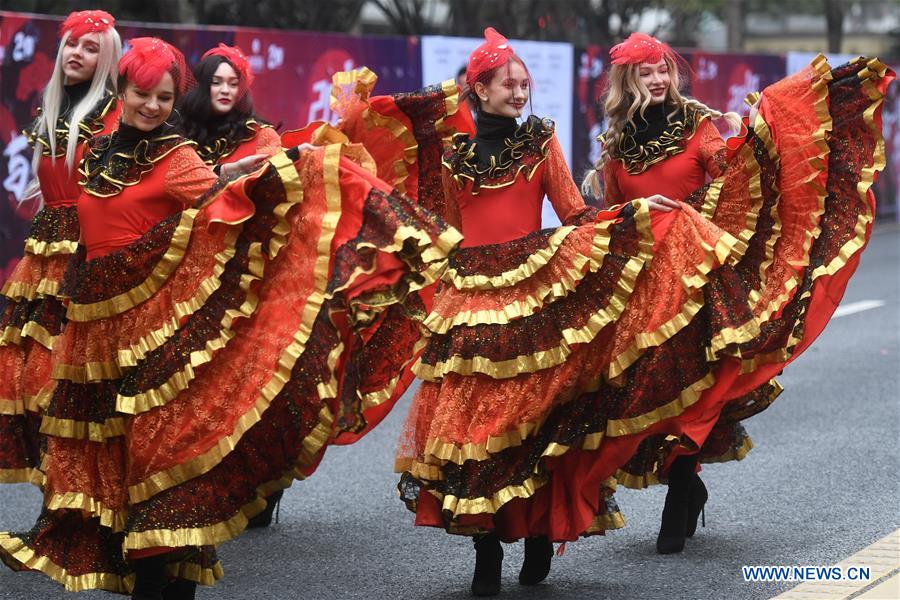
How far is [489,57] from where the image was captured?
5336 millimetres

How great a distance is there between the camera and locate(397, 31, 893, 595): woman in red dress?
5.00 meters

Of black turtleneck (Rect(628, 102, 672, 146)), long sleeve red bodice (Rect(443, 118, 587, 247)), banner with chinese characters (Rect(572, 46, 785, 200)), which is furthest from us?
banner with chinese characters (Rect(572, 46, 785, 200))

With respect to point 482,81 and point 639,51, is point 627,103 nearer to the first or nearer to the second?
point 639,51

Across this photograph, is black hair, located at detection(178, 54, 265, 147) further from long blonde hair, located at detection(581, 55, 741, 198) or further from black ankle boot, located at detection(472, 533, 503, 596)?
black ankle boot, located at detection(472, 533, 503, 596)

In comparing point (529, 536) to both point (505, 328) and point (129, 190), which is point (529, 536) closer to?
point (505, 328)

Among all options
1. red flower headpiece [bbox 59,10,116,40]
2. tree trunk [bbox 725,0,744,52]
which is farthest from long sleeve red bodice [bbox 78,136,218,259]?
tree trunk [bbox 725,0,744,52]

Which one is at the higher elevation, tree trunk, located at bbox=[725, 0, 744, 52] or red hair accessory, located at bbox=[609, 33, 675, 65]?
tree trunk, located at bbox=[725, 0, 744, 52]

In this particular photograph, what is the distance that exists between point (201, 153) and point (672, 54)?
2000 mm

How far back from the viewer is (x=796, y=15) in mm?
57969

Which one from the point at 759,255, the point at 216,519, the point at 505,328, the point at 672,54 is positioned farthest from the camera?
the point at 672,54

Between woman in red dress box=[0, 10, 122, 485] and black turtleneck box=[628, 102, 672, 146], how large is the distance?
6.88 ft

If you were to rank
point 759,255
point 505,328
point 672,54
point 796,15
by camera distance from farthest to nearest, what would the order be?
point 796,15
point 672,54
point 759,255
point 505,328

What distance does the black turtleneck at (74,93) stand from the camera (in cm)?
595

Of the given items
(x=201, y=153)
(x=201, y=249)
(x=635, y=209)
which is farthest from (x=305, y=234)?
(x=201, y=153)
